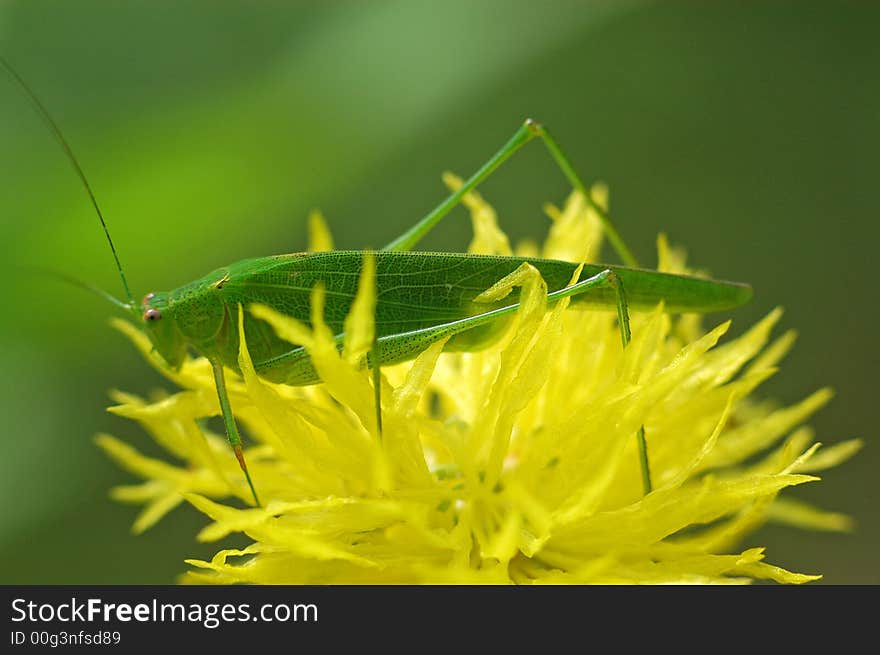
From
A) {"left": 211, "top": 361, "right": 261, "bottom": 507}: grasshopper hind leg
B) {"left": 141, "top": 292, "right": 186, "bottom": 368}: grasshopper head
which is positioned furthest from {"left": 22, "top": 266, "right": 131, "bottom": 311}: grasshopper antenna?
{"left": 211, "top": 361, "right": 261, "bottom": 507}: grasshopper hind leg

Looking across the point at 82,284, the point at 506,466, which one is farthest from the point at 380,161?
the point at 506,466

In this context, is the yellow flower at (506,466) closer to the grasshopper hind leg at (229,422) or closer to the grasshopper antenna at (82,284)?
the grasshopper hind leg at (229,422)

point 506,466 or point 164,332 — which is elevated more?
point 164,332

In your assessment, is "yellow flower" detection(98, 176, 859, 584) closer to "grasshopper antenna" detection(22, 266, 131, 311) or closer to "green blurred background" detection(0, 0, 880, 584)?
"grasshopper antenna" detection(22, 266, 131, 311)

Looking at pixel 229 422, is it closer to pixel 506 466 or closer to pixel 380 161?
pixel 506 466

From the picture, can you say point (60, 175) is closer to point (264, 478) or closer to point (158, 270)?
point (158, 270)

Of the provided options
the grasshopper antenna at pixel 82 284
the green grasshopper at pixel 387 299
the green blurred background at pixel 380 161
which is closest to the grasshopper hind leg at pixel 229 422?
the green grasshopper at pixel 387 299

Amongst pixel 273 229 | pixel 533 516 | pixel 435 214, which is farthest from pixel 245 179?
pixel 533 516
